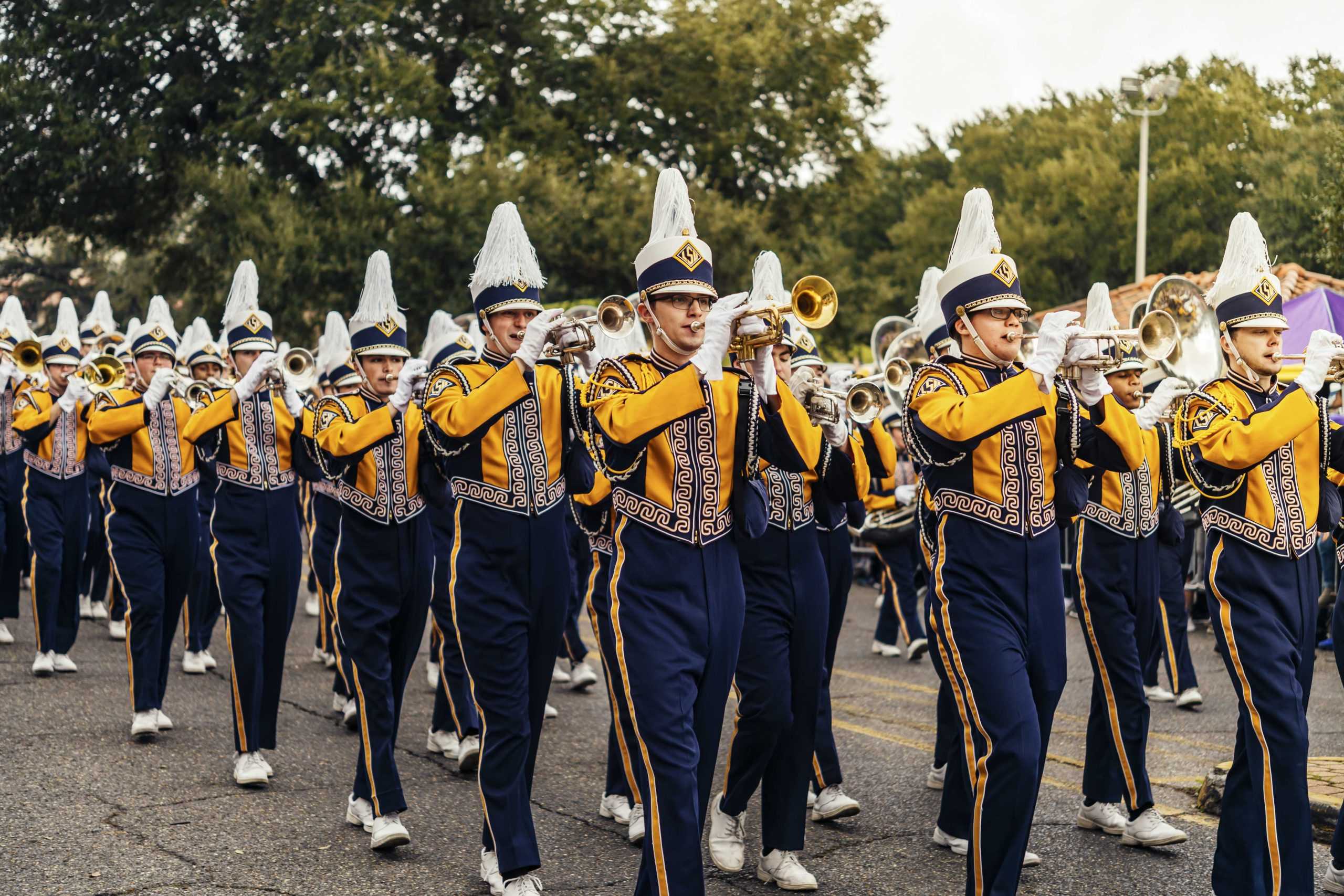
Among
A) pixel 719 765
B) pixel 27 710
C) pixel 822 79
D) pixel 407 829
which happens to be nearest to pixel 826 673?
pixel 719 765

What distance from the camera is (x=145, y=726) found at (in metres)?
7.98

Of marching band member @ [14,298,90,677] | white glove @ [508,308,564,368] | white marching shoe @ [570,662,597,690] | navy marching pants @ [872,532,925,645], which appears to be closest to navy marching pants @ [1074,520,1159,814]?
white glove @ [508,308,564,368]

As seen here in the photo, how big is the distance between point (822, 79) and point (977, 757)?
85.8 feet

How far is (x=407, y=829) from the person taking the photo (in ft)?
21.2

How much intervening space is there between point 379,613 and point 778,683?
76.0 inches

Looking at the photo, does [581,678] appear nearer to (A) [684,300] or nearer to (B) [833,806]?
(B) [833,806]

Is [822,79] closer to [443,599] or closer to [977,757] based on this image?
[443,599]

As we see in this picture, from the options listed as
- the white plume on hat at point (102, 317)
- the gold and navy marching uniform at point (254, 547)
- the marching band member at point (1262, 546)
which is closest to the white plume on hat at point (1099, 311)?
the marching band member at point (1262, 546)

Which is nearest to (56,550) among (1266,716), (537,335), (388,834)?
(388,834)

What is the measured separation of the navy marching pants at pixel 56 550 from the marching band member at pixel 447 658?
9.37ft

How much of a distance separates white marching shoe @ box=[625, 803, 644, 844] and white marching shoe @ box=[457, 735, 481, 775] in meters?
1.31

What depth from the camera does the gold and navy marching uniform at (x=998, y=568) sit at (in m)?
4.77

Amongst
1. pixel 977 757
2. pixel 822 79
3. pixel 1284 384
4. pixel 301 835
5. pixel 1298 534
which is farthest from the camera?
pixel 822 79

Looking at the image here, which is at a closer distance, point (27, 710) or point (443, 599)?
point (443, 599)
